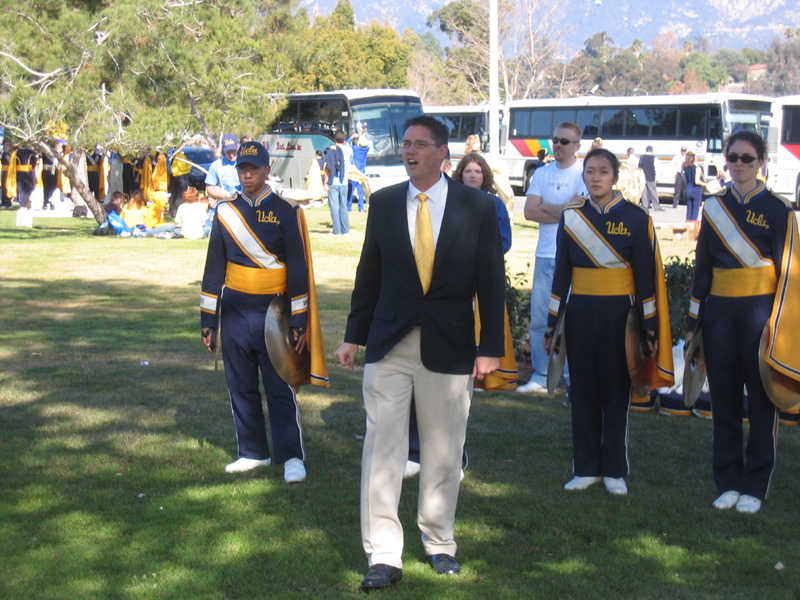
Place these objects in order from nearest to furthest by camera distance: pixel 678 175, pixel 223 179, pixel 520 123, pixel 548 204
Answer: pixel 548 204 < pixel 223 179 < pixel 678 175 < pixel 520 123

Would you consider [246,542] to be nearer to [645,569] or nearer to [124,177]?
[645,569]

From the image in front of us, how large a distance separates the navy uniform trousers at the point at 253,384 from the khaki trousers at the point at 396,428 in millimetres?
1569

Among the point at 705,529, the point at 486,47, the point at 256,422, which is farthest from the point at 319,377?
the point at 486,47

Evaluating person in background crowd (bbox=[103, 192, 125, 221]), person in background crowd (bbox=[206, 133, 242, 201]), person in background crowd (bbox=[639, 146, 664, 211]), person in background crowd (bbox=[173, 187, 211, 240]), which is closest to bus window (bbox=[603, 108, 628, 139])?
person in background crowd (bbox=[639, 146, 664, 211])

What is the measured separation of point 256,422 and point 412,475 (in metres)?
1.04

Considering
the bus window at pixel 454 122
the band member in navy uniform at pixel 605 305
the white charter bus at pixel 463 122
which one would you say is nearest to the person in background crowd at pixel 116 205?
the band member in navy uniform at pixel 605 305

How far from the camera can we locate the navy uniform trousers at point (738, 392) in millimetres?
5062

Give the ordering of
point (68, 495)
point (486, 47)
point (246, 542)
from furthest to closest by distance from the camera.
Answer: point (486, 47), point (68, 495), point (246, 542)

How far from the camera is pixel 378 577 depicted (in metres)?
4.09

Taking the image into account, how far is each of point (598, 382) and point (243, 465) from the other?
2247 mm

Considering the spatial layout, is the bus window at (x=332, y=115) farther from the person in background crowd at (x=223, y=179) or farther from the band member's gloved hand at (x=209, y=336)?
the band member's gloved hand at (x=209, y=336)

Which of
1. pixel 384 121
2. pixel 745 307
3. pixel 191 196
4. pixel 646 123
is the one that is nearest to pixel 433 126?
pixel 745 307

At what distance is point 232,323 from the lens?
5652 mm

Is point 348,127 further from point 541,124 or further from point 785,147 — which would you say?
point 785,147
